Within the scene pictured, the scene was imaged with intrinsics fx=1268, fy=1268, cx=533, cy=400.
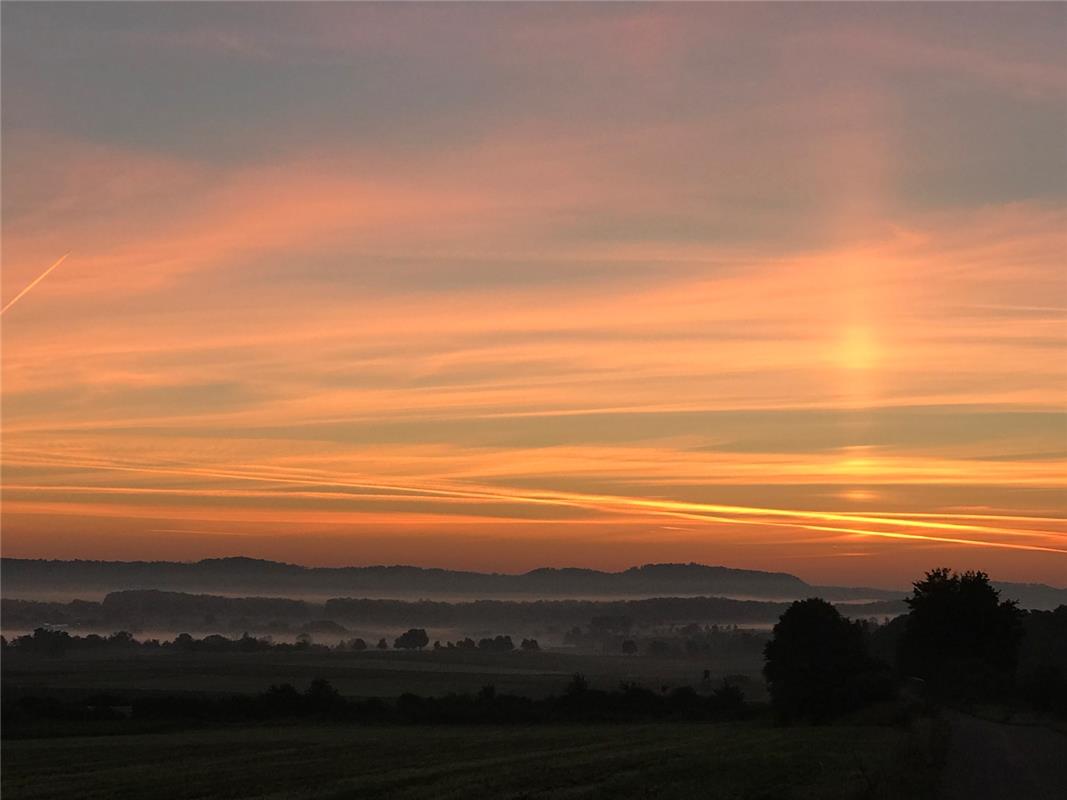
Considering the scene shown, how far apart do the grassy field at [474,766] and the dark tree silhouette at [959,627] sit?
4779 cm

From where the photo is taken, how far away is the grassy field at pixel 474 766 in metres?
38.2

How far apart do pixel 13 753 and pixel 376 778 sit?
2779 cm

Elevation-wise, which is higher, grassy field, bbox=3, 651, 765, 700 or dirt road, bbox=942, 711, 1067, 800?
dirt road, bbox=942, 711, 1067, 800

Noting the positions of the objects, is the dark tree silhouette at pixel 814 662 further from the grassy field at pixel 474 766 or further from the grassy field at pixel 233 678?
the grassy field at pixel 233 678

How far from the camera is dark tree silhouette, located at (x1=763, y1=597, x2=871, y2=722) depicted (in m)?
90.3

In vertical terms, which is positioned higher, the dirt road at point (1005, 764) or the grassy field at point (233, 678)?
the dirt road at point (1005, 764)

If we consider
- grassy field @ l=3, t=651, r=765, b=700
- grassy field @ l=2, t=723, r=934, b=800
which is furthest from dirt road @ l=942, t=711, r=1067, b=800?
grassy field @ l=3, t=651, r=765, b=700

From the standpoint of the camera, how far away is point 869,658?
96.9 metres

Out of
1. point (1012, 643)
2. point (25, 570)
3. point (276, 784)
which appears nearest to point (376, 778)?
point (276, 784)

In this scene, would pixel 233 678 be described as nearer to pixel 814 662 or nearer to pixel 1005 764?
pixel 814 662

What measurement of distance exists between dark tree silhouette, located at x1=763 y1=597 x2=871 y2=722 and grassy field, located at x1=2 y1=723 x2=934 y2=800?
528 inches

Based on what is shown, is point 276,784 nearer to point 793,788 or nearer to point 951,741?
point 793,788

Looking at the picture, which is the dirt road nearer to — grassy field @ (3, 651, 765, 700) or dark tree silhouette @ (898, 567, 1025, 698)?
dark tree silhouette @ (898, 567, 1025, 698)

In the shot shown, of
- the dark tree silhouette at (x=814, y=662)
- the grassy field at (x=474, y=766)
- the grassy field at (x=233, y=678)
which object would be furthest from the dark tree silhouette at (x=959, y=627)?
the grassy field at (x=474, y=766)
